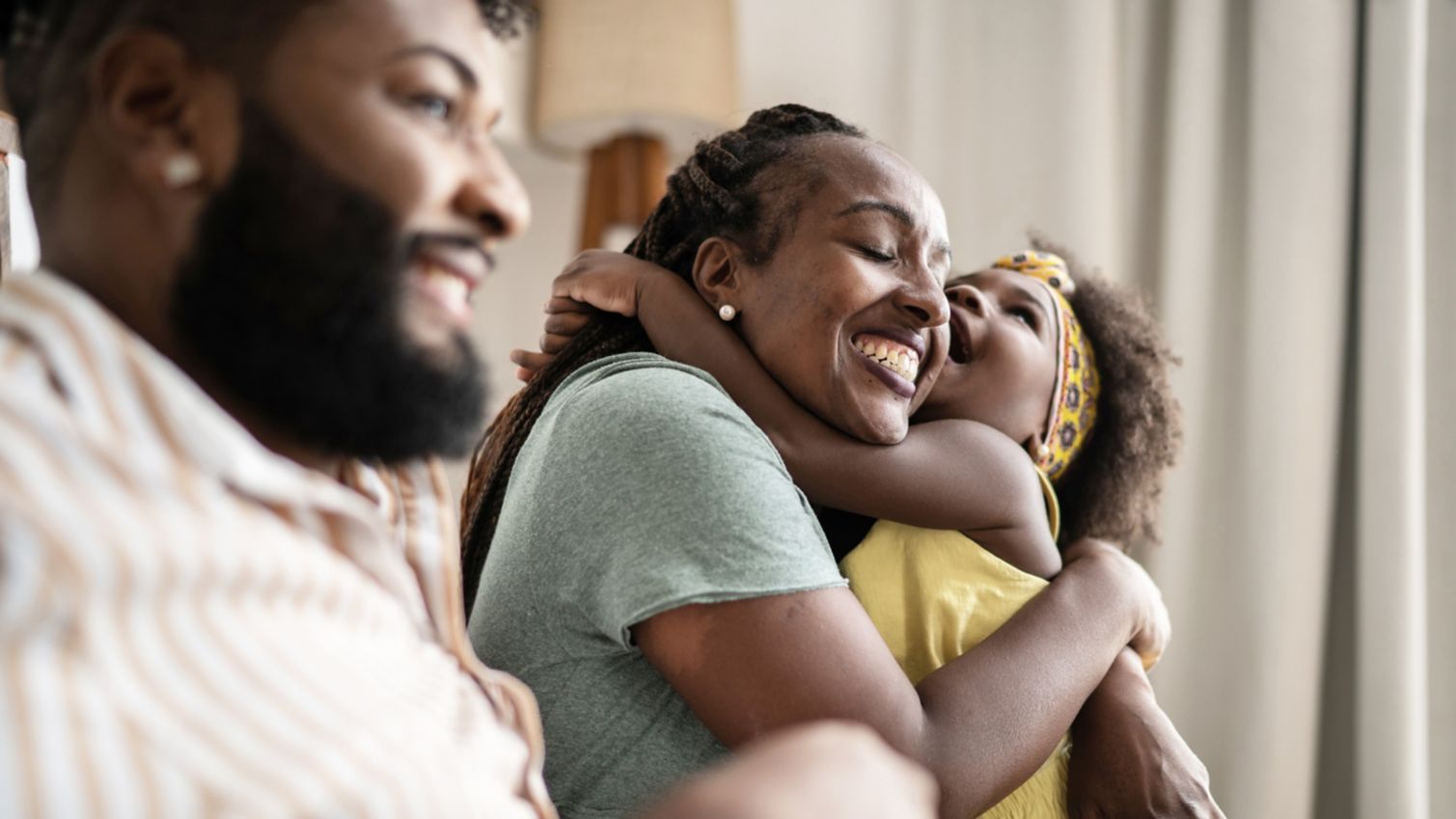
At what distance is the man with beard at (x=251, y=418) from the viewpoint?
0.54 meters

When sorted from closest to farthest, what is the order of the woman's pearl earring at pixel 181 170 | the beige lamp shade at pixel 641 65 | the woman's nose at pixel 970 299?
1. the woman's pearl earring at pixel 181 170
2. the woman's nose at pixel 970 299
3. the beige lamp shade at pixel 641 65

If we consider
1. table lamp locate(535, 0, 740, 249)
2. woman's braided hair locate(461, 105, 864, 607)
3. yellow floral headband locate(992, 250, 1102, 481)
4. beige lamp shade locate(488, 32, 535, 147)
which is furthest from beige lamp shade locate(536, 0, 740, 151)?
woman's braided hair locate(461, 105, 864, 607)

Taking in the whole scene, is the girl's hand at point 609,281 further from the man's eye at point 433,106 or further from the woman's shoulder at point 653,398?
the man's eye at point 433,106

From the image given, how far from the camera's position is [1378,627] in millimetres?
2150

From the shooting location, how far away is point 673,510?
0.99m

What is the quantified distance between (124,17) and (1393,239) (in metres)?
2.08

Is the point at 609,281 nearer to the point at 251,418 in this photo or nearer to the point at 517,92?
the point at 251,418

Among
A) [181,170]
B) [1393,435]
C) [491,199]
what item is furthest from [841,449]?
[1393,435]

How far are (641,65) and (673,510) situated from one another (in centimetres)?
180

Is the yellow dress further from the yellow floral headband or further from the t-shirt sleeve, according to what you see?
the yellow floral headband

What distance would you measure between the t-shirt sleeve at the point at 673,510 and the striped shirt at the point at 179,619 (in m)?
0.26

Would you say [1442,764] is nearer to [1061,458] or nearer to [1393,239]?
[1393,239]

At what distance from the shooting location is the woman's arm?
0.97 metres

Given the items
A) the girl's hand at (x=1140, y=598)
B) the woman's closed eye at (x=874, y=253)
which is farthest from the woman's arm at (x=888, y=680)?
the woman's closed eye at (x=874, y=253)
